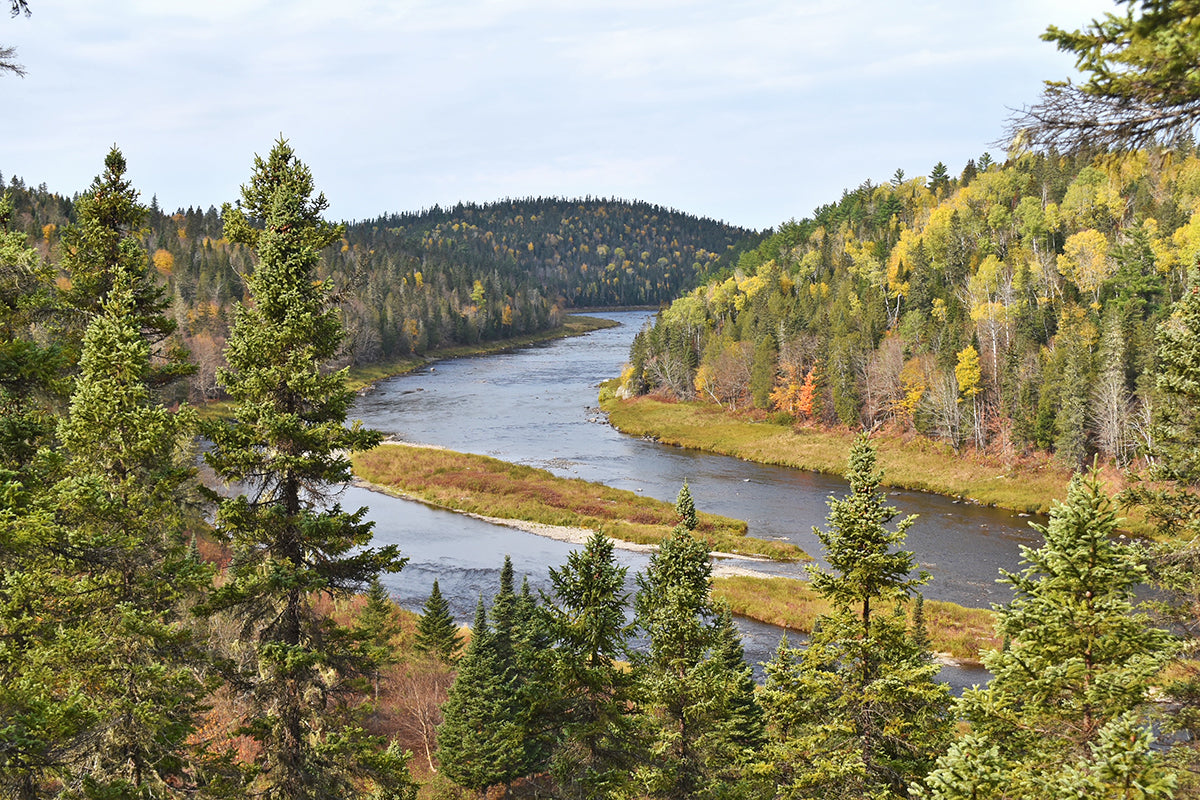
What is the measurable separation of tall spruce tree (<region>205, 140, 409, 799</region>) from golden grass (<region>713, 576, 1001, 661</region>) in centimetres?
2787

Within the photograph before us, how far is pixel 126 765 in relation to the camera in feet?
43.8

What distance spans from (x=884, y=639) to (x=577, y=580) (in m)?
6.95

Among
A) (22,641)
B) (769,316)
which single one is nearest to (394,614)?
(22,641)

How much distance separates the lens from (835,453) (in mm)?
78125

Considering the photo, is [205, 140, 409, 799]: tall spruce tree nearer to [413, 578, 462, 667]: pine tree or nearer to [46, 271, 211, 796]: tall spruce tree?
[46, 271, 211, 796]: tall spruce tree

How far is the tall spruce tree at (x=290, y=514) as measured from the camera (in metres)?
13.6

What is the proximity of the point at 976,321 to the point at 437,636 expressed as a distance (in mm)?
74567

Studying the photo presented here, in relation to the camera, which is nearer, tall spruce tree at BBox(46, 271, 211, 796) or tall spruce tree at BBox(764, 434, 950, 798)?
tall spruce tree at BBox(46, 271, 211, 796)

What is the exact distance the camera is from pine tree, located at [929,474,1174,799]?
34.5ft

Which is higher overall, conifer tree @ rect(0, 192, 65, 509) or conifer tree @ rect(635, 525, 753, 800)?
conifer tree @ rect(0, 192, 65, 509)

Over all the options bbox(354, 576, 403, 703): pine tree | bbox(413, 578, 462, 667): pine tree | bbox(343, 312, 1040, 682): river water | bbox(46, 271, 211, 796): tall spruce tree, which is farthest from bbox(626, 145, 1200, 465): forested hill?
bbox(46, 271, 211, 796): tall spruce tree

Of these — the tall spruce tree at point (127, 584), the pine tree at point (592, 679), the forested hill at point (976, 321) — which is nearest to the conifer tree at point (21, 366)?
the tall spruce tree at point (127, 584)

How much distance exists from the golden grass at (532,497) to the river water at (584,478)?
78.8 inches

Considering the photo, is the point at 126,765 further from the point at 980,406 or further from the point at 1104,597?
the point at 980,406
